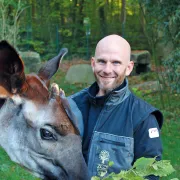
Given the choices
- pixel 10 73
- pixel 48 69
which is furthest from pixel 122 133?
pixel 10 73

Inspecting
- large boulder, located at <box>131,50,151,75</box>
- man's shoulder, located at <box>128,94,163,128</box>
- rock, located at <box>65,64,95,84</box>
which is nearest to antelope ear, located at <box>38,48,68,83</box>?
man's shoulder, located at <box>128,94,163,128</box>

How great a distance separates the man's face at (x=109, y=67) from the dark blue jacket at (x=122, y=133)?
3.5 inches

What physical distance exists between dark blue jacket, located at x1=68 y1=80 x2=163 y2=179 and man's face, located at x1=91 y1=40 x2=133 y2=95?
0.29 feet

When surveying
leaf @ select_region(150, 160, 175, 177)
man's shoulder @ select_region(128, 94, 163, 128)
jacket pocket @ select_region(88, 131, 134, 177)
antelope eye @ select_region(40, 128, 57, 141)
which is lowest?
jacket pocket @ select_region(88, 131, 134, 177)

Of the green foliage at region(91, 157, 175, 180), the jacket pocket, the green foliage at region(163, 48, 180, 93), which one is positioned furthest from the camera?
the green foliage at region(163, 48, 180, 93)

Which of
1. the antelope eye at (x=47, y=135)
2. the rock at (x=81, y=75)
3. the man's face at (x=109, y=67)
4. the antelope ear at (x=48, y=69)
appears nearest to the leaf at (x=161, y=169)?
the antelope eye at (x=47, y=135)

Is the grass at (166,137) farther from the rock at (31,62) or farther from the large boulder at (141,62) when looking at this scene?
the large boulder at (141,62)

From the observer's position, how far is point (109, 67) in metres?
3.58

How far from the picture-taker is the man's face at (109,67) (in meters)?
3.59

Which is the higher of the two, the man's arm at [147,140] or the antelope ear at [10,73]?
the antelope ear at [10,73]

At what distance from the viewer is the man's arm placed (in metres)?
3.45

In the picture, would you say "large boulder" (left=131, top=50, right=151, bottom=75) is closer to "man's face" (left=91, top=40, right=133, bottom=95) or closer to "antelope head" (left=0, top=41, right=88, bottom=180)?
"man's face" (left=91, top=40, right=133, bottom=95)

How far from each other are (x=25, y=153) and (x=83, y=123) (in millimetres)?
620

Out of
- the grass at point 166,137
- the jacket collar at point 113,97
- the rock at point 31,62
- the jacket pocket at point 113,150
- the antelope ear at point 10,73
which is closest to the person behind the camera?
the antelope ear at point 10,73
